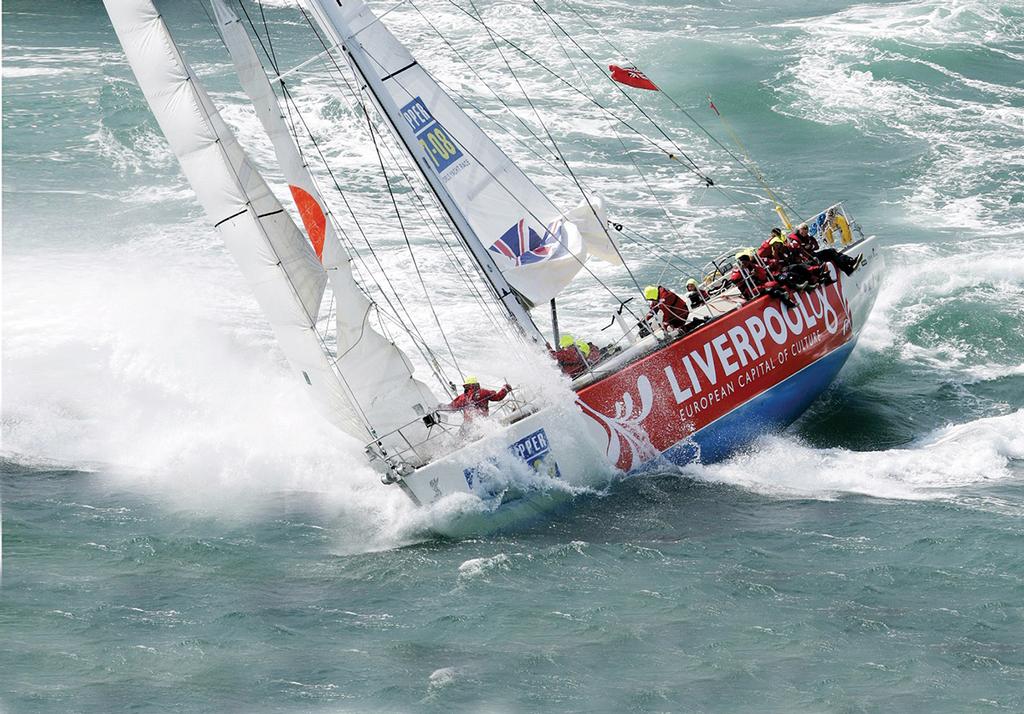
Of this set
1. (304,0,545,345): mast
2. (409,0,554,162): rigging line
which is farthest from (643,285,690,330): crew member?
(409,0,554,162): rigging line

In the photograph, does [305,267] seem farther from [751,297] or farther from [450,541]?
[751,297]

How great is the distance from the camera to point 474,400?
1307cm

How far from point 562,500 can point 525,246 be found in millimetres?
2697

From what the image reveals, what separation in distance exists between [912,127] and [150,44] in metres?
16.9

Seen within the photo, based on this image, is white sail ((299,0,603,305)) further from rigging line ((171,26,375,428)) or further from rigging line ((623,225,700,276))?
rigging line ((623,225,700,276))

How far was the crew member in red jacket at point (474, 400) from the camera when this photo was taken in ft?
42.7

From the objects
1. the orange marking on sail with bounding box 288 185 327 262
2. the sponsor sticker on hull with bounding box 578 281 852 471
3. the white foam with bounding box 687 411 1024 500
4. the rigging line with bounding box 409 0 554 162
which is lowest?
the white foam with bounding box 687 411 1024 500

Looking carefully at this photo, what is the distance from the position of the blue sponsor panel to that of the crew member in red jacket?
0.56 meters

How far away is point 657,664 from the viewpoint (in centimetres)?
963

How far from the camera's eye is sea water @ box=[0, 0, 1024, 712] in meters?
9.62

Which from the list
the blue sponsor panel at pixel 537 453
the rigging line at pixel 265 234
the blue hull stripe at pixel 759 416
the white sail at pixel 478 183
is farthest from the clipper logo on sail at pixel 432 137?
the blue hull stripe at pixel 759 416

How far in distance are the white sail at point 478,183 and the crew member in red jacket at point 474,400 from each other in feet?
3.93

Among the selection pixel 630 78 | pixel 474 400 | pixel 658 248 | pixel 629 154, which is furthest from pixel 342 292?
pixel 629 154

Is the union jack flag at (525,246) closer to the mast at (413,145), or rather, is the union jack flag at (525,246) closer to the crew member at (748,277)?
the mast at (413,145)
